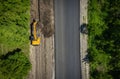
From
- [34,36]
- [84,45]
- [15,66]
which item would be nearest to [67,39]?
[84,45]

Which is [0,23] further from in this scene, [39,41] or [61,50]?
[61,50]

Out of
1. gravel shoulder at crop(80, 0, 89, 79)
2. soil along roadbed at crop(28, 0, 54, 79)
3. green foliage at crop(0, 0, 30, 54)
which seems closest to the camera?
green foliage at crop(0, 0, 30, 54)

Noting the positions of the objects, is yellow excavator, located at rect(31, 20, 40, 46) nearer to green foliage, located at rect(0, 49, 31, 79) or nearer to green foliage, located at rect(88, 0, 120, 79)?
green foliage, located at rect(0, 49, 31, 79)

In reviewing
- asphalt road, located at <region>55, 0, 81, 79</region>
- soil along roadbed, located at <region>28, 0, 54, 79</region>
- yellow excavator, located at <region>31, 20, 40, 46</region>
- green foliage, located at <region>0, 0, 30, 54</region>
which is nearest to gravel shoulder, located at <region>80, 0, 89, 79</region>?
asphalt road, located at <region>55, 0, 81, 79</region>

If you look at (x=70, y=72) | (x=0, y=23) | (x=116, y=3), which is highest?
(x=116, y=3)

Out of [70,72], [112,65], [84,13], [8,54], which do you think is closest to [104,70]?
[112,65]
